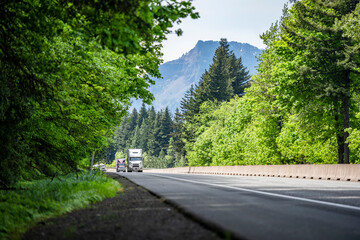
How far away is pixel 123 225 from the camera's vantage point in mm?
5516

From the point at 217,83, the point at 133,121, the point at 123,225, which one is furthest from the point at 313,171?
the point at 133,121

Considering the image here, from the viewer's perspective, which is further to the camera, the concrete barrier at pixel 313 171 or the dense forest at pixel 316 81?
the dense forest at pixel 316 81

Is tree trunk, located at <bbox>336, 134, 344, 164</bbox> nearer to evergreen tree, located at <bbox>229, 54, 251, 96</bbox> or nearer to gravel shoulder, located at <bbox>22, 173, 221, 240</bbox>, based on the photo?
gravel shoulder, located at <bbox>22, 173, 221, 240</bbox>

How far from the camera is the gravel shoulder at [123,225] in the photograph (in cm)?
479

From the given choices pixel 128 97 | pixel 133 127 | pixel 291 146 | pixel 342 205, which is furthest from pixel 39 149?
pixel 133 127

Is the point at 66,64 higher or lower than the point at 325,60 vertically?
lower

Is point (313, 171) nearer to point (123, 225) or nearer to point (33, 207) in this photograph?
point (33, 207)

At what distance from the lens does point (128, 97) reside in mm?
18453

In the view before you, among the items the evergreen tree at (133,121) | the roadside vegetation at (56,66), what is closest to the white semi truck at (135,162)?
the roadside vegetation at (56,66)

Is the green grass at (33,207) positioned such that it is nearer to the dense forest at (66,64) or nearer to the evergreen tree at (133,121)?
the dense forest at (66,64)

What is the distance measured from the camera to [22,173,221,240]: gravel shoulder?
4793 mm

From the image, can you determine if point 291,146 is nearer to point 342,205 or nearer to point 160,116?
point 342,205

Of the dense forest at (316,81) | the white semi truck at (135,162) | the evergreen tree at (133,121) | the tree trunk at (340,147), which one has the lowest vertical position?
the white semi truck at (135,162)

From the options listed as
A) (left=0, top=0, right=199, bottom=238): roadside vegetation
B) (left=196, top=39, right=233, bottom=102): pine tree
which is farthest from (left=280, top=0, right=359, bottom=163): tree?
(left=196, top=39, right=233, bottom=102): pine tree
